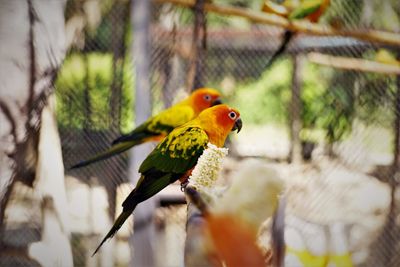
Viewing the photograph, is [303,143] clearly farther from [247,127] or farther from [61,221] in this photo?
[61,221]

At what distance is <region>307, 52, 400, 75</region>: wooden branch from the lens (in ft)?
6.21

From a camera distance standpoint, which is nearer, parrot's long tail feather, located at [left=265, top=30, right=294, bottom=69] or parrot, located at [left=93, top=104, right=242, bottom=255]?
parrot, located at [left=93, top=104, right=242, bottom=255]

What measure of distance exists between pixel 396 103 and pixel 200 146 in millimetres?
769

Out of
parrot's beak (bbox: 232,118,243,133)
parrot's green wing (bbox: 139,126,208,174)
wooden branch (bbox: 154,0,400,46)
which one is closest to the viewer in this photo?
parrot's green wing (bbox: 139,126,208,174)

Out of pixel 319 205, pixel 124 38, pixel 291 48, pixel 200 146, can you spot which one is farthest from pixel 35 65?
pixel 319 205

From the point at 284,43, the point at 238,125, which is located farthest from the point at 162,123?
the point at 284,43

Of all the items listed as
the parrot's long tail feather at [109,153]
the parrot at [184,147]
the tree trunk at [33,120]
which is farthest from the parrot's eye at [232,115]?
the tree trunk at [33,120]

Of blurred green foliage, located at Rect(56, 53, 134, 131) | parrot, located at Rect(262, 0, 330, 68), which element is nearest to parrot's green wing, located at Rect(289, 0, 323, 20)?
parrot, located at Rect(262, 0, 330, 68)

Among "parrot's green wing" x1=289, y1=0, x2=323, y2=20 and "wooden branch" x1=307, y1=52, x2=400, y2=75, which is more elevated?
"parrot's green wing" x1=289, y1=0, x2=323, y2=20

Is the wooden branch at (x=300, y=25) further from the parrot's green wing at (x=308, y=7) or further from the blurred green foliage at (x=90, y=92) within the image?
the blurred green foliage at (x=90, y=92)

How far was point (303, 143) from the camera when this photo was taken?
1.92 m

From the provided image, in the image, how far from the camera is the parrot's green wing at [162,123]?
1.83 m

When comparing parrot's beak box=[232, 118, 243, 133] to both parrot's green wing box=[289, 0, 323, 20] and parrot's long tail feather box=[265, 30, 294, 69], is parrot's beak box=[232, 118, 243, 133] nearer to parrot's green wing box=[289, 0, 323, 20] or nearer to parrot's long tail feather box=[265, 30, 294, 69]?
parrot's long tail feather box=[265, 30, 294, 69]

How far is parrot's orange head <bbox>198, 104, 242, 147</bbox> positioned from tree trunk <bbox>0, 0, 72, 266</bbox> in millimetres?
598
